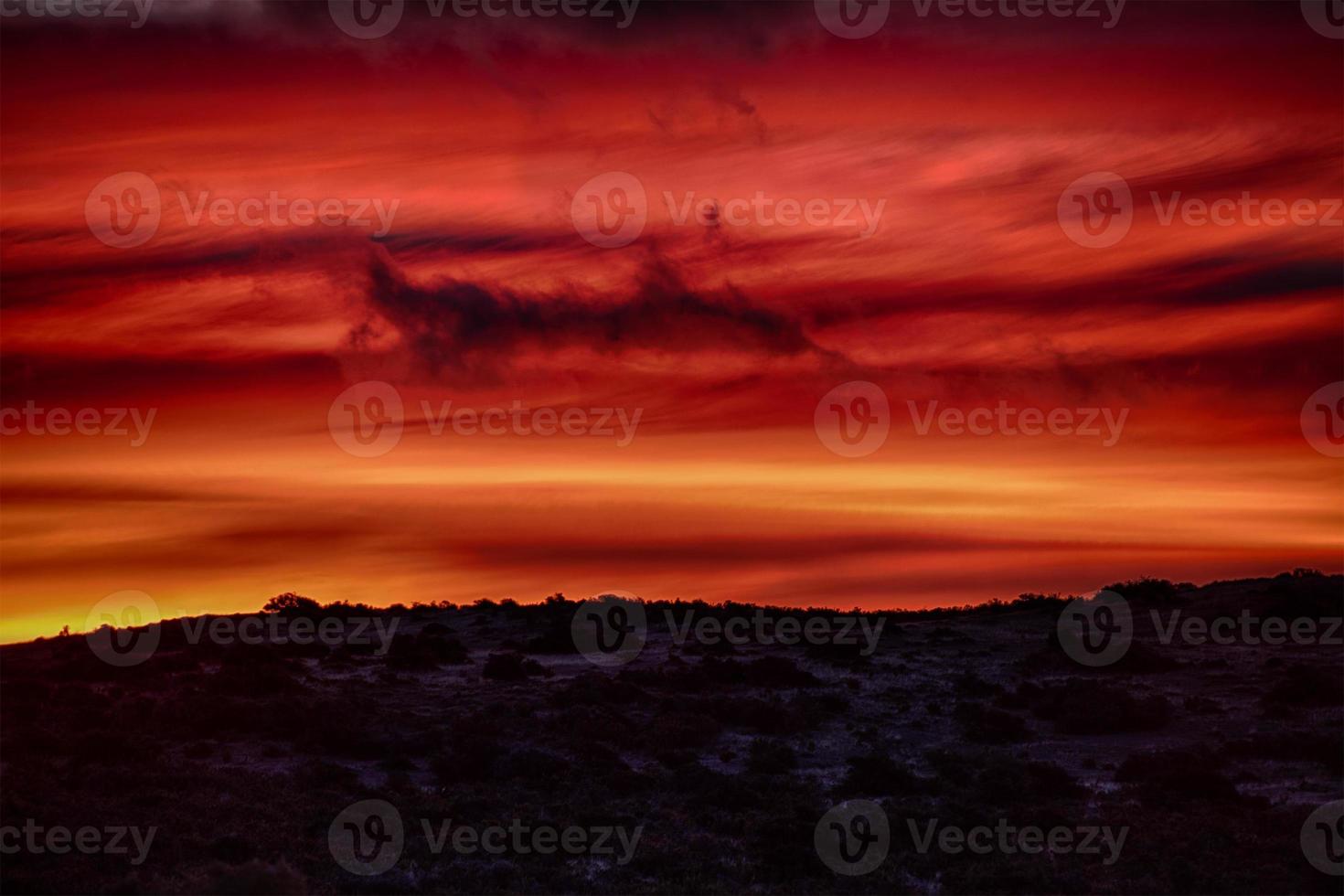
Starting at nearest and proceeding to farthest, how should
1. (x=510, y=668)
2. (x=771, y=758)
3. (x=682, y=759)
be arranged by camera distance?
(x=771, y=758)
(x=682, y=759)
(x=510, y=668)

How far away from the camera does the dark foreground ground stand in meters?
23.9

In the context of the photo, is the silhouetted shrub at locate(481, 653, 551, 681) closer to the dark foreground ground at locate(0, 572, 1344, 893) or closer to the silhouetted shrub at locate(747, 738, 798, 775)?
the dark foreground ground at locate(0, 572, 1344, 893)

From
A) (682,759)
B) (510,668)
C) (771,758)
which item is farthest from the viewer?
(510,668)

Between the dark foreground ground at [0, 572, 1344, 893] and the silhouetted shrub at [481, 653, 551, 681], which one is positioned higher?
the silhouetted shrub at [481, 653, 551, 681]

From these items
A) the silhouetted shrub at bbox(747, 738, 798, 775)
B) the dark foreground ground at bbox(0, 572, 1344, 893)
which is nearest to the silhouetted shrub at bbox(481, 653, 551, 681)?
the dark foreground ground at bbox(0, 572, 1344, 893)

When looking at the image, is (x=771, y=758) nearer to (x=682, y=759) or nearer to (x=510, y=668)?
(x=682, y=759)

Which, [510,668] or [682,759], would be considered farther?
[510,668]

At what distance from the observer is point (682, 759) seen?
33.2 meters

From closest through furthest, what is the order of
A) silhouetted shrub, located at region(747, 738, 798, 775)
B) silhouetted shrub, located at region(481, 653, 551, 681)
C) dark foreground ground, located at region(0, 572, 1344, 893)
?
dark foreground ground, located at region(0, 572, 1344, 893) → silhouetted shrub, located at region(747, 738, 798, 775) → silhouetted shrub, located at region(481, 653, 551, 681)

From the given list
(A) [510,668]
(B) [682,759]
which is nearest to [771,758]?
(B) [682,759]

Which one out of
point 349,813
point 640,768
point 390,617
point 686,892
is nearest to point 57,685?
point 349,813

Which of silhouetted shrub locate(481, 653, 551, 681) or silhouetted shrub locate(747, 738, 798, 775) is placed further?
silhouetted shrub locate(481, 653, 551, 681)

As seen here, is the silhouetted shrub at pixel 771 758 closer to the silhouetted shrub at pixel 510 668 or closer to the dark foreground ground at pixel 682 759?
the dark foreground ground at pixel 682 759

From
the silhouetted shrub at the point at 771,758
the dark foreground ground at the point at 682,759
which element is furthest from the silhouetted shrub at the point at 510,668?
the silhouetted shrub at the point at 771,758
